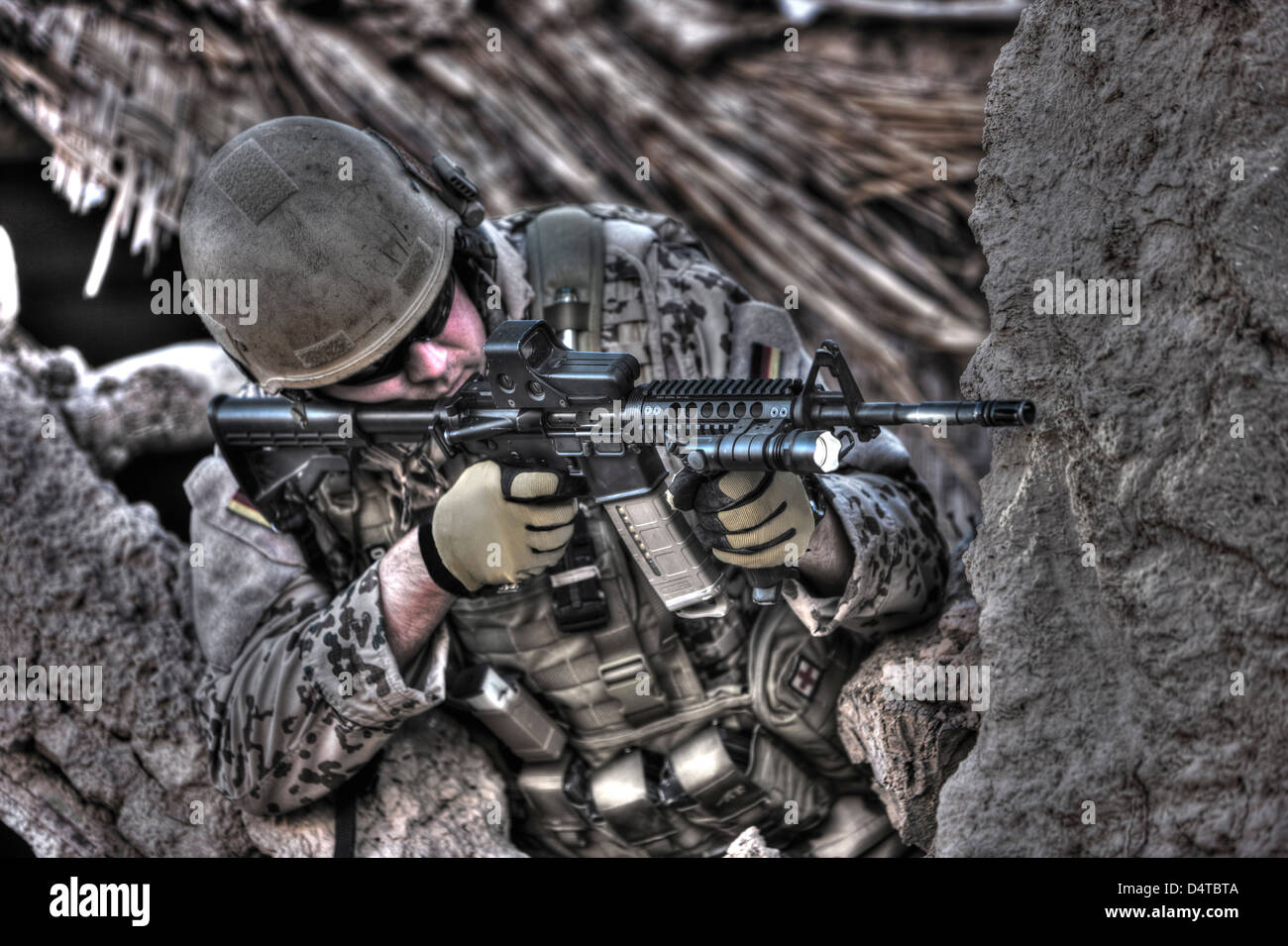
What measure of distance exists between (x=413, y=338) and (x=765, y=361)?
70 centimetres

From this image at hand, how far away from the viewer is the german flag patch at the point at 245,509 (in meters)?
2.44

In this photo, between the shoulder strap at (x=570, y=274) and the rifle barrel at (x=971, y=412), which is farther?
the shoulder strap at (x=570, y=274)

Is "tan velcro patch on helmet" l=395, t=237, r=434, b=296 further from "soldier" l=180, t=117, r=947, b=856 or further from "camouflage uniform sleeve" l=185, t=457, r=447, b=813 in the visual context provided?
"camouflage uniform sleeve" l=185, t=457, r=447, b=813

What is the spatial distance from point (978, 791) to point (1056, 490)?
16.7 inches

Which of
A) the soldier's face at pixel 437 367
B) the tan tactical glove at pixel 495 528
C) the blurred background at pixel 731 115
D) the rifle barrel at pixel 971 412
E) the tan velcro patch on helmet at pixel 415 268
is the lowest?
the tan tactical glove at pixel 495 528

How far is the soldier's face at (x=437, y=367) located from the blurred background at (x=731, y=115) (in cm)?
203

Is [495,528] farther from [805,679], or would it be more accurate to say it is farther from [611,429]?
[805,679]

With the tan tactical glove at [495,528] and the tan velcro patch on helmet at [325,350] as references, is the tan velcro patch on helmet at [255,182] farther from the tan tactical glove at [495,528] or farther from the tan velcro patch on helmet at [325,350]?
the tan tactical glove at [495,528]

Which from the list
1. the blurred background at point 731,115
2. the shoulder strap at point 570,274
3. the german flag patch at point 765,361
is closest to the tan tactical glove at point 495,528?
the shoulder strap at point 570,274

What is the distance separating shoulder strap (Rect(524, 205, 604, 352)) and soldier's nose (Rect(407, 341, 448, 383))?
0.84ft

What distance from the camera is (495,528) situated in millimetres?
2059

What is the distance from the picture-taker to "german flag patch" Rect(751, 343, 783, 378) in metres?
2.41

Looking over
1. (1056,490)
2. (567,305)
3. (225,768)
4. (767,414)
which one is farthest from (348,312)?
(1056,490)

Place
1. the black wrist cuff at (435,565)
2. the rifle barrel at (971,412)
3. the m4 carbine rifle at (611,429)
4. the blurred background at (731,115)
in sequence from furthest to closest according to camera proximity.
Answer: the blurred background at (731,115) → the black wrist cuff at (435,565) → the m4 carbine rifle at (611,429) → the rifle barrel at (971,412)
